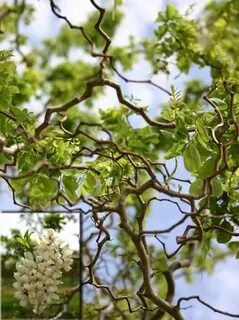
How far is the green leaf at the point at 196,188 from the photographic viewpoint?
127cm

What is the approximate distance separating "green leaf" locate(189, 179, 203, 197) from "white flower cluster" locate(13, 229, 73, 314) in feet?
1.43

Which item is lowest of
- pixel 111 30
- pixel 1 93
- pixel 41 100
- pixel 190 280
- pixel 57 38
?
pixel 1 93

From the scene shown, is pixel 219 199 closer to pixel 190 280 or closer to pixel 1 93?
pixel 1 93

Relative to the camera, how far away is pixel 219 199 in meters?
1.45

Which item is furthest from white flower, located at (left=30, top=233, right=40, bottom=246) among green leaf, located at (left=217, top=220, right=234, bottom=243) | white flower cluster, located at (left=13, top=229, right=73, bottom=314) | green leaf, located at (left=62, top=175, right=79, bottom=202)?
→ green leaf, located at (left=217, top=220, right=234, bottom=243)

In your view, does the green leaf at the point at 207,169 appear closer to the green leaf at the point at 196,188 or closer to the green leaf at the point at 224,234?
the green leaf at the point at 196,188

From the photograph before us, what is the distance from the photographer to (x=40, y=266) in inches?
62.4

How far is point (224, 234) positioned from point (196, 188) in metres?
0.20

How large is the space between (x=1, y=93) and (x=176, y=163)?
0.33 metres

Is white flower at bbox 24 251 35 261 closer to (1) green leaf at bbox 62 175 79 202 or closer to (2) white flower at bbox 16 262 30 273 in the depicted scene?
(2) white flower at bbox 16 262 30 273

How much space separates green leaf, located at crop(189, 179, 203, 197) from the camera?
4.16 feet

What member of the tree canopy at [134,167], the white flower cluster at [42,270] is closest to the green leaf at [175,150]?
the tree canopy at [134,167]

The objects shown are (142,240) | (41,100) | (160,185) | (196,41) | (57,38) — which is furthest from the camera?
(57,38)

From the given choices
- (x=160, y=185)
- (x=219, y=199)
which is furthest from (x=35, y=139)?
(x=219, y=199)
